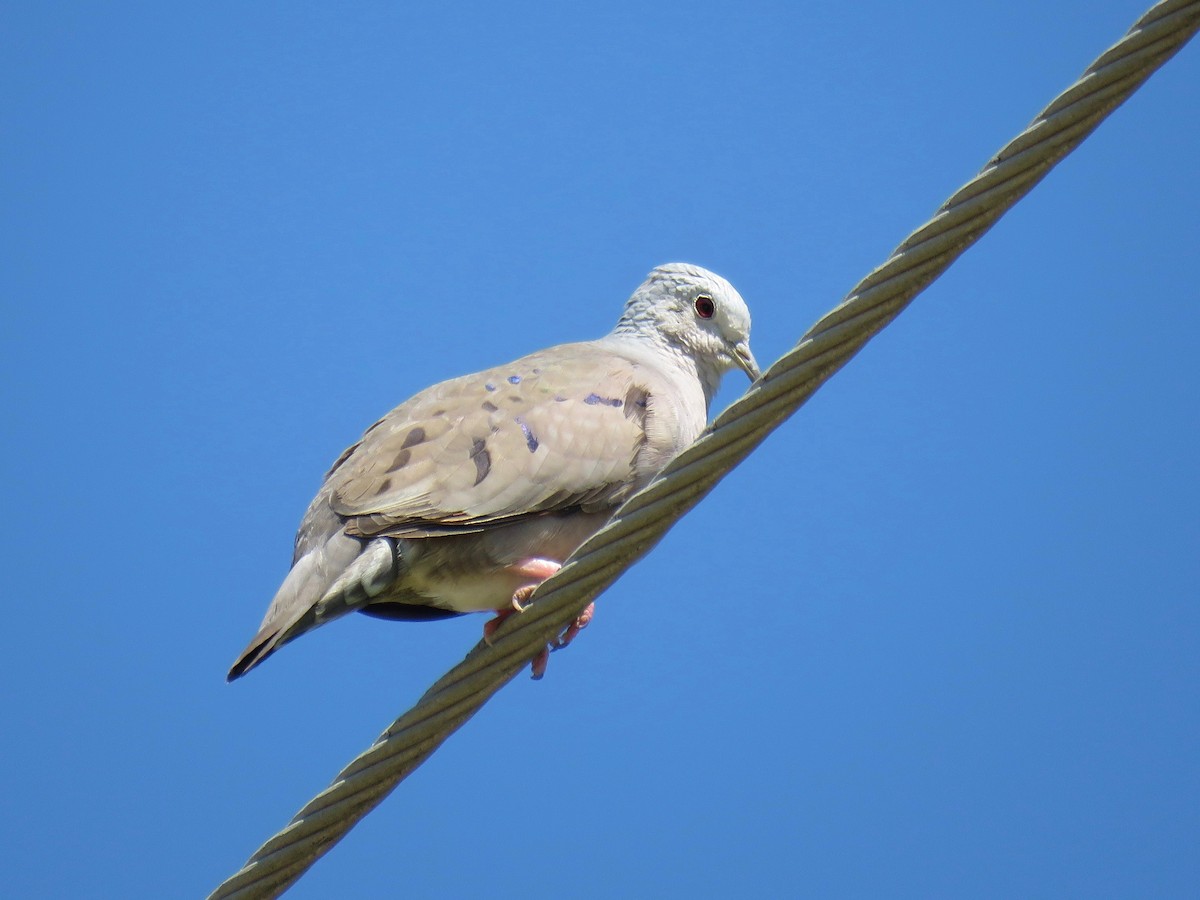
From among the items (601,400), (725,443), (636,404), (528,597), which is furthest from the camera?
(636,404)

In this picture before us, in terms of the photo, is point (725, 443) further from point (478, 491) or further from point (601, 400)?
point (601, 400)

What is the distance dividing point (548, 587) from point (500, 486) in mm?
1316

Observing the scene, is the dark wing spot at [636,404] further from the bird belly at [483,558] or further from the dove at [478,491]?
the bird belly at [483,558]

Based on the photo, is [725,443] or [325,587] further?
[325,587]

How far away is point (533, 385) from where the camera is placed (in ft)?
Result: 16.3

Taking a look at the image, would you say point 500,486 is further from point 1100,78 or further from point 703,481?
point 1100,78

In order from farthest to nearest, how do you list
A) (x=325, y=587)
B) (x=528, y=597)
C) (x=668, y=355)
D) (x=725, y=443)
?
(x=668, y=355), (x=528, y=597), (x=325, y=587), (x=725, y=443)

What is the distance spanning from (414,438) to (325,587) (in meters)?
0.72

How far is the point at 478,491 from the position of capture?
4492mm

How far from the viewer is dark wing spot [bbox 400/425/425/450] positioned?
15.2 ft

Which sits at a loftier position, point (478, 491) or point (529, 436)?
point (529, 436)

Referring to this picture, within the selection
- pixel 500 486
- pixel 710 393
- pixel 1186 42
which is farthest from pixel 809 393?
pixel 710 393

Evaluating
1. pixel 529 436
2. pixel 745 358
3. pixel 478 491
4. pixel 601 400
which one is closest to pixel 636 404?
pixel 601 400

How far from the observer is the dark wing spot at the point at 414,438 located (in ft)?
15.2
